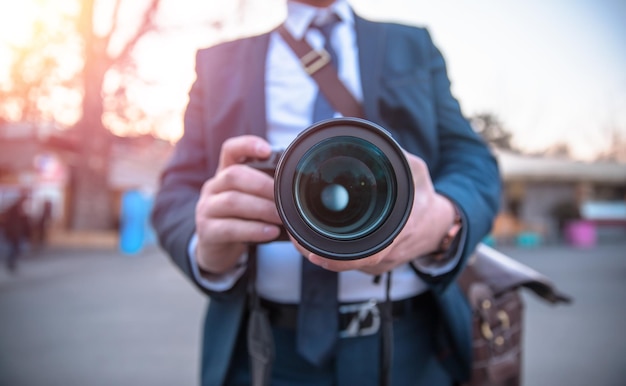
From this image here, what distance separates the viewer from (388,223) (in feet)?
2.43

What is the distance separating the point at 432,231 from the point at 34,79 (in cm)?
1511

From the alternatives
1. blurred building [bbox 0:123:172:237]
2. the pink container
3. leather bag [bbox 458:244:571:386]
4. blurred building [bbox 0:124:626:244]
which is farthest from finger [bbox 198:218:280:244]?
the pink container

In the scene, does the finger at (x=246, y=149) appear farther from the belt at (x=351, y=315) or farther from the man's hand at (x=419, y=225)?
the belt at (x=351, y=315)

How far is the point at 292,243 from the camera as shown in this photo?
3.46ft

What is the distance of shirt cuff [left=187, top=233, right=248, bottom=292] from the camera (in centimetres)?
106

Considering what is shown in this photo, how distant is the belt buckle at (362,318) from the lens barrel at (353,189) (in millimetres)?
400

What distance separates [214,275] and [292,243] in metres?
0.22

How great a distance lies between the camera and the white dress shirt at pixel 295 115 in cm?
110

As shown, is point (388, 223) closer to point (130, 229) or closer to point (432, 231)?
point (432, 231)

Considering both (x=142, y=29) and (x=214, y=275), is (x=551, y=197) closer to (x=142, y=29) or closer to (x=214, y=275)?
(x=142, y=29)

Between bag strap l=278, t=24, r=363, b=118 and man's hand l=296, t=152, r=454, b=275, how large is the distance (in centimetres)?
32

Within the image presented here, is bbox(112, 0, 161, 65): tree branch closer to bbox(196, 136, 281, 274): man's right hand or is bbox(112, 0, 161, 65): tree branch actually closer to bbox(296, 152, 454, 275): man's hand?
bbox(196, 136, 281, 274): man's right hand

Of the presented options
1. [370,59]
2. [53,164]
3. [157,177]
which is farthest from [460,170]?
[53,164]

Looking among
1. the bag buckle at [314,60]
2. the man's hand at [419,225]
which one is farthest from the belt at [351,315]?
the bag buckle at [314,60]
